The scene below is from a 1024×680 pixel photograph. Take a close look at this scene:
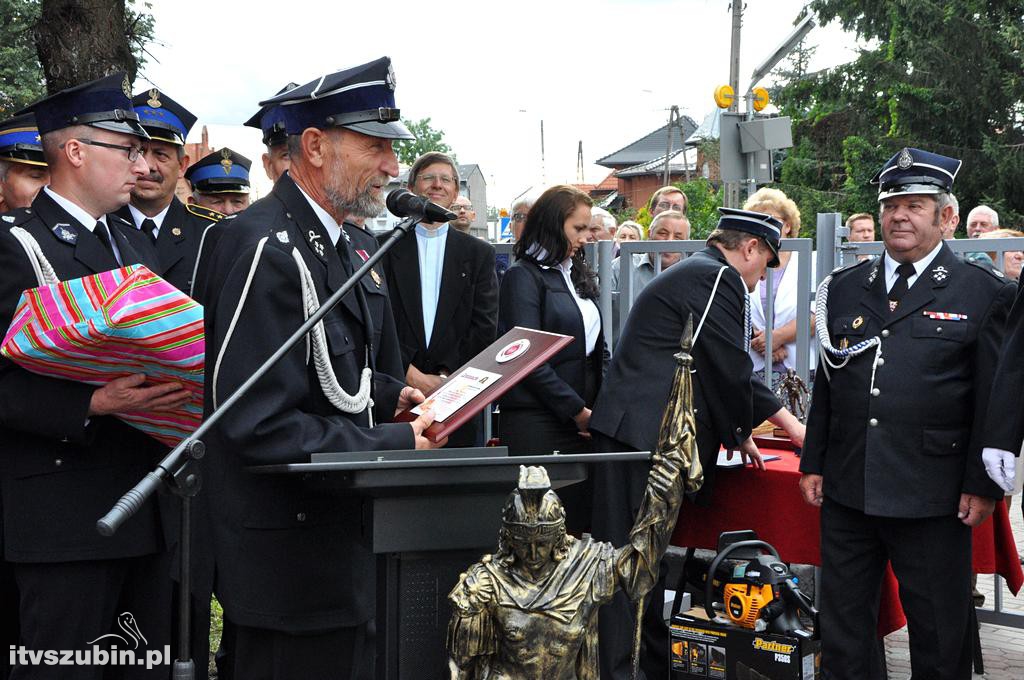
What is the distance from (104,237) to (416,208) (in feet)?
4.47

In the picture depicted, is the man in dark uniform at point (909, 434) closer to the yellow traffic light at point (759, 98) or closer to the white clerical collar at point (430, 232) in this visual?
the white clerical collar at point (430, 232)

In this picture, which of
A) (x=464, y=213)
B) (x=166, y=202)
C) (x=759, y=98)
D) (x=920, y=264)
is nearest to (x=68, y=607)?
(x=166, y=202)

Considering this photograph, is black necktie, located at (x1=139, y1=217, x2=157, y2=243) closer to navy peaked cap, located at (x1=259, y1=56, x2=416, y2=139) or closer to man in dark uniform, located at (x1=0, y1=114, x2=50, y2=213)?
man in dark uniform, located at (x1=0, y1=114, x2=50, y2=213)

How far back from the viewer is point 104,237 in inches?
147

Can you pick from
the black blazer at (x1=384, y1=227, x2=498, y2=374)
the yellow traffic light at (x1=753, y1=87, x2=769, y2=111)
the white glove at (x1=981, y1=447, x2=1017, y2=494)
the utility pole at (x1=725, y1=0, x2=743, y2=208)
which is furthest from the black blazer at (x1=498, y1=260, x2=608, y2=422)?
the utility pole at (x1=725, y1=0, x2=743, y2=208)

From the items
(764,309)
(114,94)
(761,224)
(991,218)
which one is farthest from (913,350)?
(991,218)

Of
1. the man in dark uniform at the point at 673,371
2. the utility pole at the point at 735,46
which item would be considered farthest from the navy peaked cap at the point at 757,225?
the utility pole at the point at 735,46

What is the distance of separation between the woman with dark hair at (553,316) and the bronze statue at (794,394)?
981 mm

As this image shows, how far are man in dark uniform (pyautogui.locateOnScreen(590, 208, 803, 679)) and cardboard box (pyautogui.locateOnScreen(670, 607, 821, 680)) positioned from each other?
0.26m

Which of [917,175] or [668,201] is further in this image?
[668,201]

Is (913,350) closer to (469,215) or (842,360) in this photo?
(842,360)

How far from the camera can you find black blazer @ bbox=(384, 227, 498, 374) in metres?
6.11

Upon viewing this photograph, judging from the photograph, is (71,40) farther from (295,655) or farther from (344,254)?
(295,655)

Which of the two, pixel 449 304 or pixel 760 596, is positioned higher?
pixel 449 304
